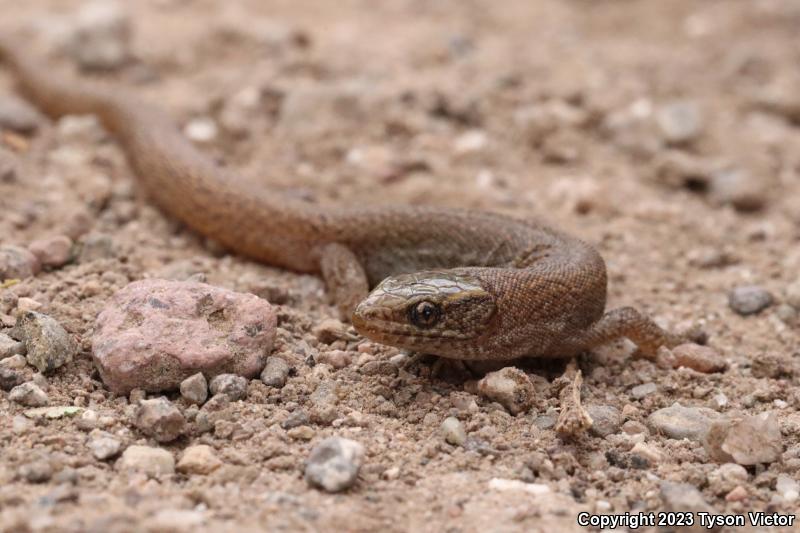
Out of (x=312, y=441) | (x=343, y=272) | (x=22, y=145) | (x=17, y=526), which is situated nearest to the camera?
(x=17, y=526)

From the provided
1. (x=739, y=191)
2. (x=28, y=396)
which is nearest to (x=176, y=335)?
(x=28, y=396)

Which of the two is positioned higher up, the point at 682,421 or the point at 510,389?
the point at 510,389

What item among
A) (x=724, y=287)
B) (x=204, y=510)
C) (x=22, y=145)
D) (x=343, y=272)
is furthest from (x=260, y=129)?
(x=204, y=510)

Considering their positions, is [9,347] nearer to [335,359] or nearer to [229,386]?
[229,386]

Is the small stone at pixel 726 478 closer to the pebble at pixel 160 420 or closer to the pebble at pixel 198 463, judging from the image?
the pebble at pixel 198 463

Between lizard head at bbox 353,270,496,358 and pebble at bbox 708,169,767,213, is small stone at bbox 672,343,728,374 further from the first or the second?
pebble at bbox 708,169,767,213

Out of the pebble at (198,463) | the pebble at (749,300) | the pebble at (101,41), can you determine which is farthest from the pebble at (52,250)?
the pebble at (749,300)

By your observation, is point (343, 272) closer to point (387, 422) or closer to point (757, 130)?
point (387, 422)
